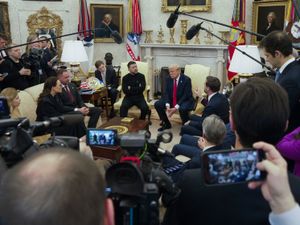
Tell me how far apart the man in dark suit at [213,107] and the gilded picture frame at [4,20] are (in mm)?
4989

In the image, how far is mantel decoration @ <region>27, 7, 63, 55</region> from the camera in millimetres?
7992

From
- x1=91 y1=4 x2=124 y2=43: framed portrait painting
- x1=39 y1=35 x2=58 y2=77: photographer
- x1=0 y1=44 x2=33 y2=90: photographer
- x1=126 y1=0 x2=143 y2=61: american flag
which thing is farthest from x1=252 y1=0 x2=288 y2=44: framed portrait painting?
x1=0 y1=44 x2=33 y2=90: photographer

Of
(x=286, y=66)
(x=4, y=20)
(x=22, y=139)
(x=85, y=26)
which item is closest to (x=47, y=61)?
(x=4, y=20)

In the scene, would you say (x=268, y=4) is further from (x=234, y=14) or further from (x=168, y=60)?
(x=168, y=60)

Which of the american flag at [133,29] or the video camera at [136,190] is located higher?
the american flag at [133,29]

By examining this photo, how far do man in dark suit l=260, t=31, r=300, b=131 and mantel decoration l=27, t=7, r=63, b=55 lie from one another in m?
6.33

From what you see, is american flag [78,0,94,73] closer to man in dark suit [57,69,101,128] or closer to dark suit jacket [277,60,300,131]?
man in dark suit [57,69,101,128]

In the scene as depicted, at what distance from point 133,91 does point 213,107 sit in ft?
7.08

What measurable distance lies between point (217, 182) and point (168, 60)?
299 inches

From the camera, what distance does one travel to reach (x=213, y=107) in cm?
482

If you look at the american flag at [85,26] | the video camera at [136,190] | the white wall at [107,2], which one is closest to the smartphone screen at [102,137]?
the video camera at [136,190]

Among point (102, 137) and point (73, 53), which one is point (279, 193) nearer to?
point (102, 137)

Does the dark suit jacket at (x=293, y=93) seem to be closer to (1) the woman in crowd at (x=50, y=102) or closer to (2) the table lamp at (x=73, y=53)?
(1) the woman in crowd at (x=50, y=102)

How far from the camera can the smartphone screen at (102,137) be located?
1317mm
